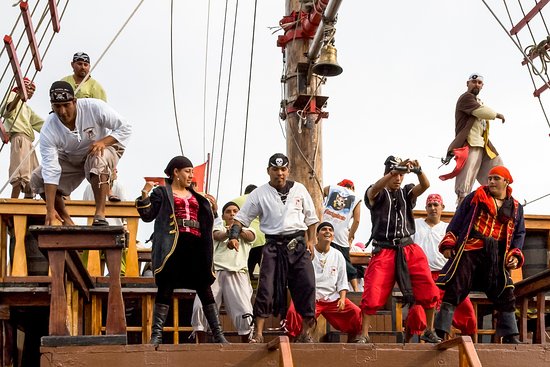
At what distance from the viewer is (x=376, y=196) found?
11352mm

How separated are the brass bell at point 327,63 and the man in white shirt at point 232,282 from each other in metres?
2.22

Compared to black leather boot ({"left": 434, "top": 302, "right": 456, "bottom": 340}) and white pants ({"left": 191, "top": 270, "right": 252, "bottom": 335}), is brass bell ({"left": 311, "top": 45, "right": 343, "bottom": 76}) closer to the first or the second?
white pants ({"left": 191, "top": 270, "right": 252, "bottom": 335})

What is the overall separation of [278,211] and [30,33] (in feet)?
16.1

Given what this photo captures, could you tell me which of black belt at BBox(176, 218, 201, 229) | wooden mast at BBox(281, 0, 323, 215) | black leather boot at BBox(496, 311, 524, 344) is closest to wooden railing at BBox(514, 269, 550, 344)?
black leather boot at BBox(496, 311, 524, 344)

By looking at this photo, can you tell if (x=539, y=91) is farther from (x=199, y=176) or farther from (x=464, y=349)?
(x=464, y=349)

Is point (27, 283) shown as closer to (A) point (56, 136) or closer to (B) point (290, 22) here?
(A) point (56, 136)

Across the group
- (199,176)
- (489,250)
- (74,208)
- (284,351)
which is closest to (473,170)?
(199,176)

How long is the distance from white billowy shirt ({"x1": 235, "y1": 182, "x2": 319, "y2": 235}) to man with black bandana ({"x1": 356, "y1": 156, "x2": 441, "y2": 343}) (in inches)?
25.8

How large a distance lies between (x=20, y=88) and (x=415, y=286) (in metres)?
5.58

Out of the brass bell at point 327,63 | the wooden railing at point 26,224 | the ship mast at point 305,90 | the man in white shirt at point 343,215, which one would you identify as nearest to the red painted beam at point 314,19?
the ship mast at point 305,90

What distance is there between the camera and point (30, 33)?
14.4 m

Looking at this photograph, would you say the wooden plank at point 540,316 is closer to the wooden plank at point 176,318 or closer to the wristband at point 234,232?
the wristband at point 234,232

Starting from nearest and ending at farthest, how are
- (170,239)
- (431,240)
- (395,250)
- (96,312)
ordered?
(170,239) < (395,250) < (96,312) < (431,240)

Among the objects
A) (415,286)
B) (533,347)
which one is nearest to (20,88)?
(415,286)
